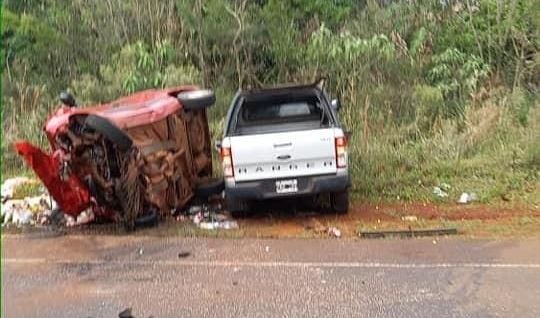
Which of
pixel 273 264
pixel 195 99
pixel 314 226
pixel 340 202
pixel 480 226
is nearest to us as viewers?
pixel 273 264

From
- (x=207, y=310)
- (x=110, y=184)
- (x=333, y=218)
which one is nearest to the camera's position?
(x=207, y=310)

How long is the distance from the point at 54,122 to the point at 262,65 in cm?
750

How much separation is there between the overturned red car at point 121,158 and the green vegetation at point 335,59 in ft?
9.48

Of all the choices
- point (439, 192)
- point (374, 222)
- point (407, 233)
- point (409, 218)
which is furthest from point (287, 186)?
point (439, 192)

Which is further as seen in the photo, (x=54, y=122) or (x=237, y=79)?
(x=237, y=79)

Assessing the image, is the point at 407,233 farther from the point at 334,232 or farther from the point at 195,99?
the point at 195,99

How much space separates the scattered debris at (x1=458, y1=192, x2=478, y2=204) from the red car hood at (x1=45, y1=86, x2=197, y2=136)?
416 centimetres

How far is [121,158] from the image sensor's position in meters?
9.25

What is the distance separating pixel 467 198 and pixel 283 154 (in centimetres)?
308

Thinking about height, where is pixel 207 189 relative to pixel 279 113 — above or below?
below

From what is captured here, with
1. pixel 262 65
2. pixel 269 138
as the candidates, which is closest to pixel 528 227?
pixel 269 138

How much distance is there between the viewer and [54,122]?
9.28 m

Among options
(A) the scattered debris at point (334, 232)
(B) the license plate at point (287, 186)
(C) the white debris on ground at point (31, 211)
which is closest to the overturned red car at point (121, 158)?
(C) the white debris on ground at point (31, 211)

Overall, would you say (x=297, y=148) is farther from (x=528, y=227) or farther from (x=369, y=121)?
(x=369, y=121)
